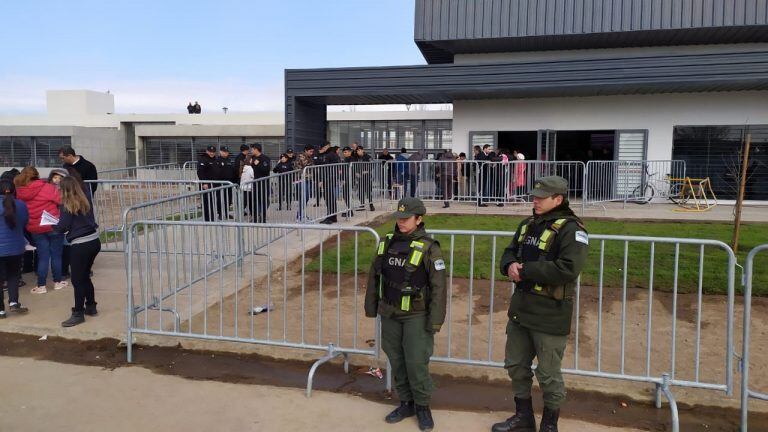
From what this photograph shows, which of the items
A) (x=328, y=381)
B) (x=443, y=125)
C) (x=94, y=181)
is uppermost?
(x=443, y=125)

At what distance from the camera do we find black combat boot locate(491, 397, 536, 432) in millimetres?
4000

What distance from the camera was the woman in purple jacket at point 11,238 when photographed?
6547 mm

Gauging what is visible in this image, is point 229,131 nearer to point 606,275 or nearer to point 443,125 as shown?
point 443,125

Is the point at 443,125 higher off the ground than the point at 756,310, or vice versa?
the point at 443,125

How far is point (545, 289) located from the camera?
3742 millimetres

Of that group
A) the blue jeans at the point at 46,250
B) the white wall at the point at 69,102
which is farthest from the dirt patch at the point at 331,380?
the white wall at the point at 69,102

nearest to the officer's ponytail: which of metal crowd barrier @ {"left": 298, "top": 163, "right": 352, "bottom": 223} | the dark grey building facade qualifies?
metal crowd barrier @ {"left": 298, "top": 163, "right": 352, "bottom": 223}

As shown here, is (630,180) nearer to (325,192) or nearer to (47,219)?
(325,192)

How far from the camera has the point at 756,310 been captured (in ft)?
21.0

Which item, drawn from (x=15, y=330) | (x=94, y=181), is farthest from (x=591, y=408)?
(x=94, y=181)

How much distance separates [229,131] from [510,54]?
1651cm

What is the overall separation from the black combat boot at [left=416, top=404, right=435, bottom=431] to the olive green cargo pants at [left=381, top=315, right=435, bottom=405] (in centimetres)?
4

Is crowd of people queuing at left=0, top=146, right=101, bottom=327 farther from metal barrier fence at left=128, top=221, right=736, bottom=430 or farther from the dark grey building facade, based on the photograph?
the dark grey building facade

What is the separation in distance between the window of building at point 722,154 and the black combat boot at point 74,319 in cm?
1605
